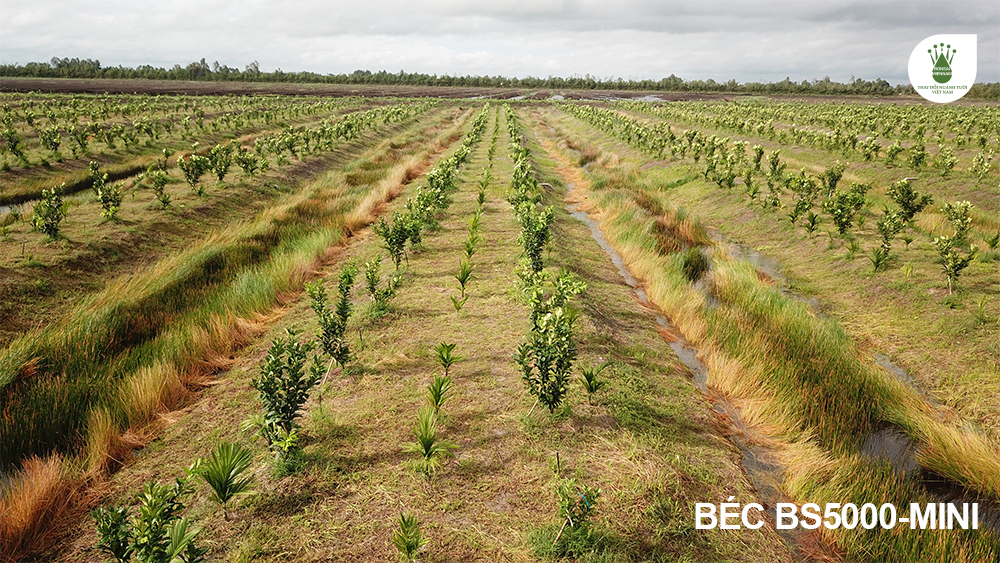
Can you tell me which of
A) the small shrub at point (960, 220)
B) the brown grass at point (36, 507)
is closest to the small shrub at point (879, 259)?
the small shrub at point (960, 220)

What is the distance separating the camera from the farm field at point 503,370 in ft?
18.1

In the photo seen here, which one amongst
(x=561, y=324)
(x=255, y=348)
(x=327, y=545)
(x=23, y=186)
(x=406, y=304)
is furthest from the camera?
(x=23, y=186)

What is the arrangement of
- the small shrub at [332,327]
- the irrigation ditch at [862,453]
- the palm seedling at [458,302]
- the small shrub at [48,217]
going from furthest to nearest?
the small shrub at [48,217], the palm seedling at [458,302], the small shrub at [332,327], the irrigation ditch at [862,453]

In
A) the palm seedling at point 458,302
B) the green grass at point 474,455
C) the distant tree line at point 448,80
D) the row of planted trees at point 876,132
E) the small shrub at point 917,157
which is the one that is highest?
the distant tree line at point 448,80

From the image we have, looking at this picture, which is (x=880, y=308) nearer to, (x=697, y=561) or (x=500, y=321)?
(x=500, y=321)

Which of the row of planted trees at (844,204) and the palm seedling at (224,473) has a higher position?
the row of planted trees at (844,204)

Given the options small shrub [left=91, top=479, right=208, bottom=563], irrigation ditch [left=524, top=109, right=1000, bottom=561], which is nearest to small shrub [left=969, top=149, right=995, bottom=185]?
irrigation ditch [left=524, top=109, right=1000, bottom=561]

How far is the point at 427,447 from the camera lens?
598 cm

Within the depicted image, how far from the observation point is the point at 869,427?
7.83 meters

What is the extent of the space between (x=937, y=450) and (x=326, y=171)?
2591 centimetres

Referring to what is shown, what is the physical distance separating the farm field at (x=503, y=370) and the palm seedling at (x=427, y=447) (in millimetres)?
59

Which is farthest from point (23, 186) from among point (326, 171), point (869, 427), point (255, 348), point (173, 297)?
point (869, 427)

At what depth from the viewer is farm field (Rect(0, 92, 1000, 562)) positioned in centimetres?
551

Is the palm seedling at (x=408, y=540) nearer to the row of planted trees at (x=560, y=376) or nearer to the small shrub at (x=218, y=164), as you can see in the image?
the row of planted trees at (x=560, y=376)
